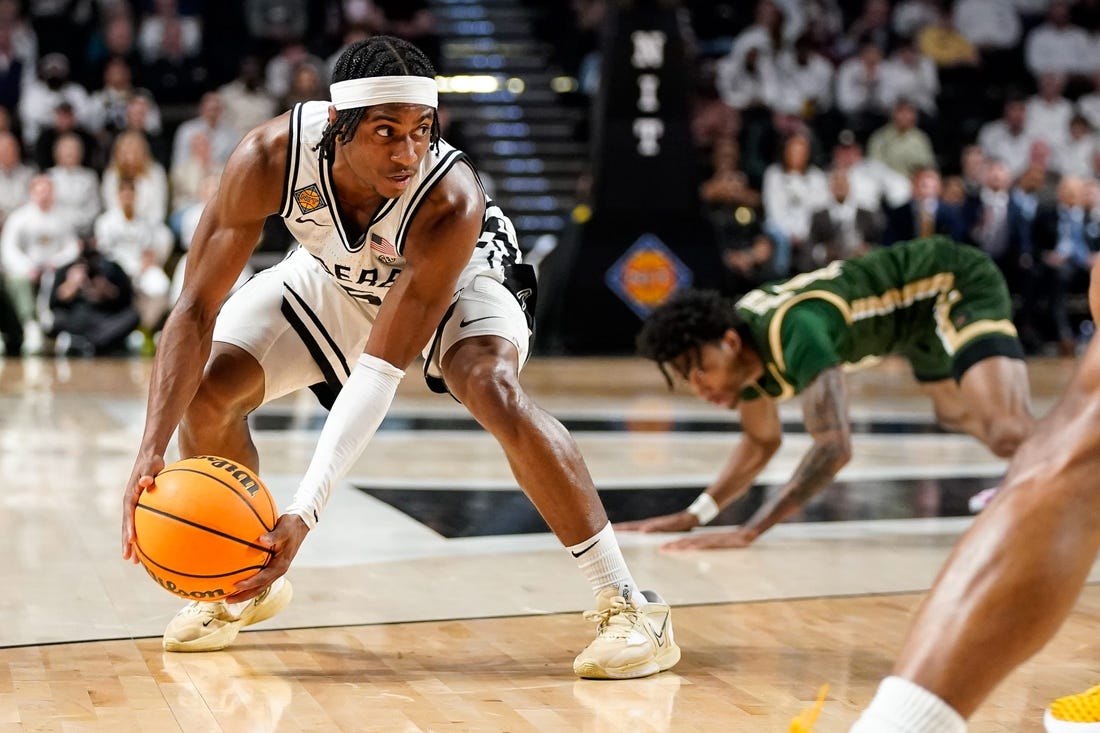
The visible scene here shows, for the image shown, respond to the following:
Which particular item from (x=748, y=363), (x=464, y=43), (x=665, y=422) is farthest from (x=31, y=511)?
(x=464, y=43)

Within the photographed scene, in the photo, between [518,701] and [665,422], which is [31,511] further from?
[665,422]

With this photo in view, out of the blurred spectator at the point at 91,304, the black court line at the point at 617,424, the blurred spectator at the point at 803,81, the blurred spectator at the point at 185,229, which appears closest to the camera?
the black court line at the point at 617,424

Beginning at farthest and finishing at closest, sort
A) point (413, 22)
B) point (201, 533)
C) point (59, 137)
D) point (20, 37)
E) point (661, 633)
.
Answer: point (413, 22), point (20, 37), point (59, 137), point (661, 633), point (201, 533)

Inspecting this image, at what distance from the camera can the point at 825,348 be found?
14.1ft

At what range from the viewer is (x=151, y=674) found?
2924 millimetres

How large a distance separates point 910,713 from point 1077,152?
1297cm

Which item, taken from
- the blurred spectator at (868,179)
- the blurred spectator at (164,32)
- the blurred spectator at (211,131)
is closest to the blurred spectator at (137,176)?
the blurred spectator at (211,131)

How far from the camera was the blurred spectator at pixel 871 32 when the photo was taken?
14250mm

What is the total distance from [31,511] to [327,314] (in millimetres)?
1812

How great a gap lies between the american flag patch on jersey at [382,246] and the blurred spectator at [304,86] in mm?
8393

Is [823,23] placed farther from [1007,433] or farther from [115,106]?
[1007,433]

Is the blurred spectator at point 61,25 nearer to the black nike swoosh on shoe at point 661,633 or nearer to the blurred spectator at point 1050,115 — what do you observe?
the blurred spectator at point 1050,115

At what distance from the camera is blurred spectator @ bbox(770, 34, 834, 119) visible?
1335 cm

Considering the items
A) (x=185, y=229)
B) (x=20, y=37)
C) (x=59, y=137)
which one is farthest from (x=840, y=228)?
(x=20, y=37)
